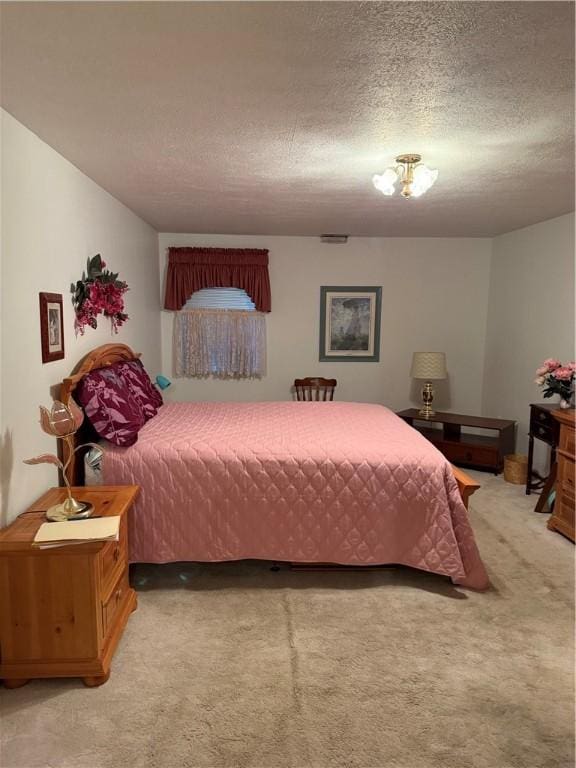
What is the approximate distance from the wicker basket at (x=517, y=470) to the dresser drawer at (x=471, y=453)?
0.56 feet

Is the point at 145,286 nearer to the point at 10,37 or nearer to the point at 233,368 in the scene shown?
the point at 233,368

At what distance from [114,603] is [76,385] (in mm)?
1162

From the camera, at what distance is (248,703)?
191cm

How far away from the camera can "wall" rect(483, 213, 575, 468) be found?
402cm

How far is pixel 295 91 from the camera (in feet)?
A: 5.92

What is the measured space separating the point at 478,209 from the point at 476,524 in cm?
240

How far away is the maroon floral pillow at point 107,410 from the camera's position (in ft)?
8.90

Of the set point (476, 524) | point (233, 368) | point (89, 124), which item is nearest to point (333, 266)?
point (233, 368)

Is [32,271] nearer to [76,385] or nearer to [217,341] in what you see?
[76,385]

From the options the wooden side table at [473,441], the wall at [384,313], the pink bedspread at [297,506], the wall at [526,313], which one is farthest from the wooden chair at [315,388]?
the pink bedspread at [297,506]

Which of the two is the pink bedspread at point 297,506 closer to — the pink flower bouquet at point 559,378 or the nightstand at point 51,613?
the nightstand at point 51,613

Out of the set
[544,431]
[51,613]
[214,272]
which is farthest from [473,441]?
[51,613]

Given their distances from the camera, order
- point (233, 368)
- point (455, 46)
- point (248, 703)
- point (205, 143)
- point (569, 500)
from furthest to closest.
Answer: point (233, 368), point (569, 500), point (205, 143), point (248, 703), point (455, 46)

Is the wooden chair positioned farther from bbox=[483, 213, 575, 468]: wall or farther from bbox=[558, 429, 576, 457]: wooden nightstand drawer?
bbox=[558, 429, 576, 457]: wooden nightstand drawer
